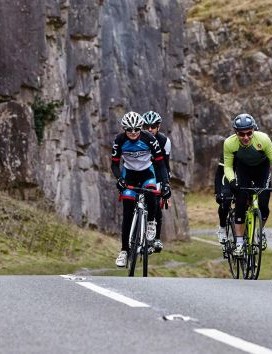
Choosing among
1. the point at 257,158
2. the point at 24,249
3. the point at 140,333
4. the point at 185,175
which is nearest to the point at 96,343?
the point at 140,333

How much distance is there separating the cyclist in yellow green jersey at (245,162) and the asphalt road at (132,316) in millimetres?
2469

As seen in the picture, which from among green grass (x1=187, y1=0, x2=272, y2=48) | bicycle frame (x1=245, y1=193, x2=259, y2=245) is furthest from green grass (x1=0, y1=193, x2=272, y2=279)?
green grass (x1=187, y1=0, x2=272, y2=48)

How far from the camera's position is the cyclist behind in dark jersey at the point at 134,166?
1572 centimetres

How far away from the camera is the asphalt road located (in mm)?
7453

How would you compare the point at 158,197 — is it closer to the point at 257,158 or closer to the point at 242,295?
→ the point at 257,158

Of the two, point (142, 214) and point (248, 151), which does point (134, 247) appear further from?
point (248, 151)

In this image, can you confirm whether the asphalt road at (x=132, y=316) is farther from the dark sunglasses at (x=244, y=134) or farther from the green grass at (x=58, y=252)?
the green grass at (x=58, y=252)

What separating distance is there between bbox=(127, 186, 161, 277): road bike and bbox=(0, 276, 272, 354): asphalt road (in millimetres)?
2684

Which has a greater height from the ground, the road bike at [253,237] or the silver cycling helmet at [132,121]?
the silver cycling helmet at [132,121]

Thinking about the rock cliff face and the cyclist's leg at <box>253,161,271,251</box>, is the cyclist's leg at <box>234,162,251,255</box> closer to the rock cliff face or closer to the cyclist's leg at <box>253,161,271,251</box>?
the cyclist's leg at <box>253,161,271,251</box>

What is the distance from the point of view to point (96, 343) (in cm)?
754

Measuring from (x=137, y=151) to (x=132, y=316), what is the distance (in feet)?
22.5

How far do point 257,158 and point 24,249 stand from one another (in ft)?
38.1

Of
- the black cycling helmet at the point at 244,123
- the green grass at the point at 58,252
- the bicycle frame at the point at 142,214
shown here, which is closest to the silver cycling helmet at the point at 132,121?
the bicycle frame at the point at 142,214
